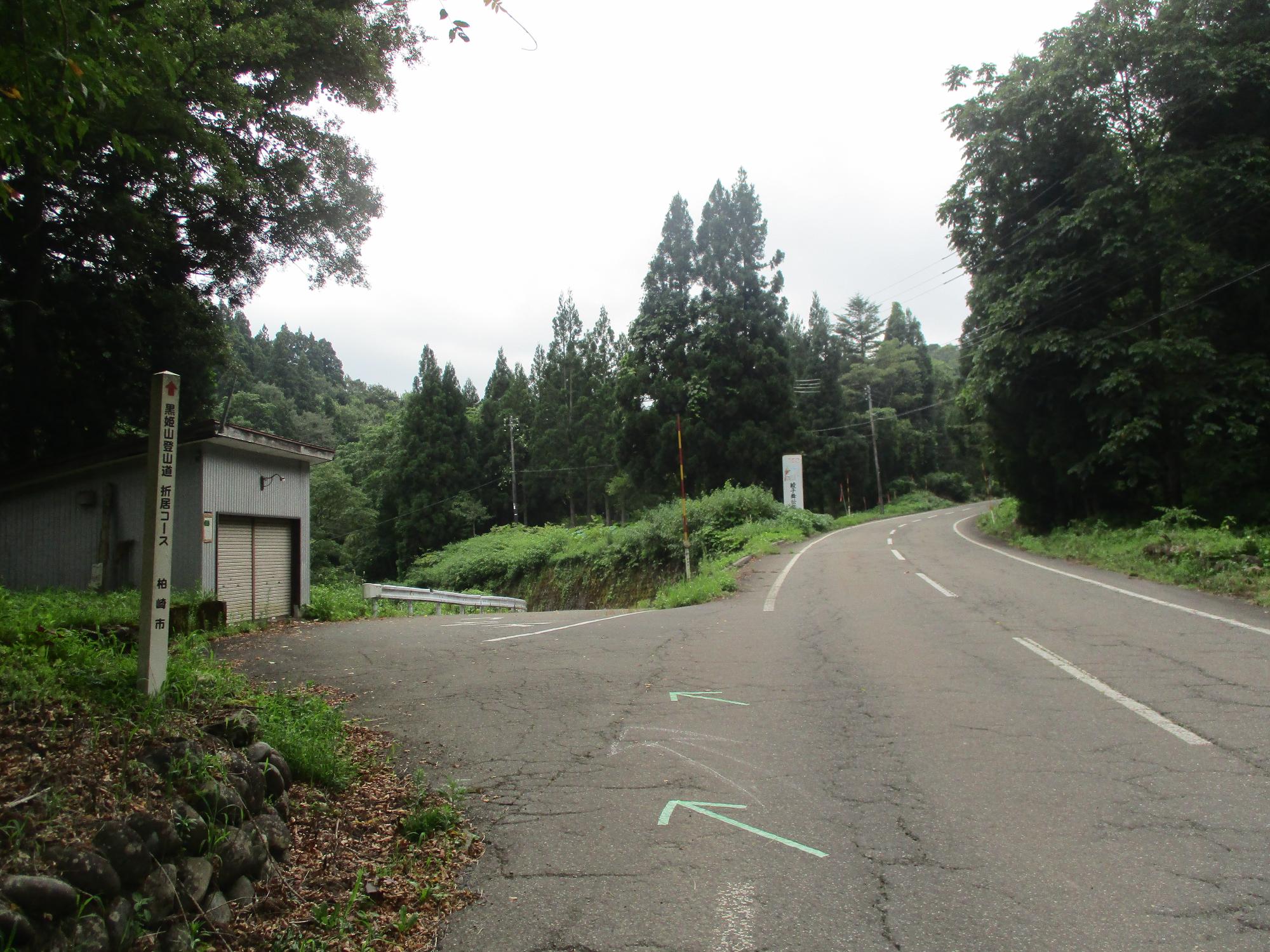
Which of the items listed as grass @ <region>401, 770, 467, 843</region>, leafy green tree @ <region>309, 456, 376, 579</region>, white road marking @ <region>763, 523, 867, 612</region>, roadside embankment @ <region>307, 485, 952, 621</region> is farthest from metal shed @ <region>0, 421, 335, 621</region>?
leafy green tree @ <region>309, 456, 376, 579</region>

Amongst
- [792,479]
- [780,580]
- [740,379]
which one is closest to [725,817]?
[780,580]

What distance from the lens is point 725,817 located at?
14.3 ft

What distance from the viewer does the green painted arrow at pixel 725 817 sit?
3971 mm

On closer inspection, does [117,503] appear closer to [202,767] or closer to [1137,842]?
[202,767]

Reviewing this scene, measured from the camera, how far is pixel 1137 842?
12.6 ft

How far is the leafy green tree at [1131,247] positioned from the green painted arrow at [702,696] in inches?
636

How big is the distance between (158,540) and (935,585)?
42.1 feet

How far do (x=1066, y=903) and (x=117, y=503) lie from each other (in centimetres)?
1562

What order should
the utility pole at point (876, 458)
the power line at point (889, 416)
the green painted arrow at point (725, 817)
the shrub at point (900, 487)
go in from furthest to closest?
the shrub at point (900, 487) → the power line at point (889, 416) → the utility pole at point (876, 458) → the green painted arrow at point (725, 817)

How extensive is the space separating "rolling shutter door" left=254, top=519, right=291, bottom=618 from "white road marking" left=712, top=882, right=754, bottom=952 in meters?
13.6

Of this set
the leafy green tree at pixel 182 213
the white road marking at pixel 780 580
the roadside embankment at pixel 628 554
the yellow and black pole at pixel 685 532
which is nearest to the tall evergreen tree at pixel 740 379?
the roadside embankment at pixel 628 554

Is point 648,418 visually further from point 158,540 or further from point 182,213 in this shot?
point 158,540

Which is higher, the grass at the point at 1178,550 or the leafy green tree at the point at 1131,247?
the leafy green tree at the point at 1131,247

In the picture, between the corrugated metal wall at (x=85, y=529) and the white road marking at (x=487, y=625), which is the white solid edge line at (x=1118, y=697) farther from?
the corrugated metal wall at (x=85, y=529)
